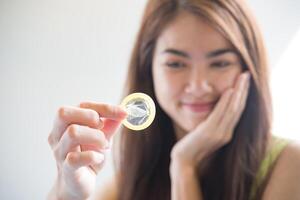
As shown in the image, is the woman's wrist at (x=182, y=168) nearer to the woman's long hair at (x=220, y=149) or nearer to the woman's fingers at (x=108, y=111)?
the woman's long hair at (x=220, y=149)

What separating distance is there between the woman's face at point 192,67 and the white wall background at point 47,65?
1.26 ft

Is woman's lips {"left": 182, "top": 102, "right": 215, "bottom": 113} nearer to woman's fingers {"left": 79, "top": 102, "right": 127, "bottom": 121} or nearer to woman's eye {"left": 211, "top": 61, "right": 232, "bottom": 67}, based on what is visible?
woman's eye {"left": 211, "top": 61, "right": 232, "bottom": 67}

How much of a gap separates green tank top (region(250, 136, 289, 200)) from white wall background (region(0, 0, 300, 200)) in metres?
0.46

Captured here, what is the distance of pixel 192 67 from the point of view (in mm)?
843

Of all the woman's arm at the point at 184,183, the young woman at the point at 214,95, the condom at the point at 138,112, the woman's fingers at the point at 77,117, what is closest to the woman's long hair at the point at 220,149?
the young woman at the point at 214,95

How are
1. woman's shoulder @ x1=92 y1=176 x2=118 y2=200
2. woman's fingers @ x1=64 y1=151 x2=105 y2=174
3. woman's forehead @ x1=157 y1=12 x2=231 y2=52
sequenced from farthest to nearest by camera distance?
woman's shoulder @ x1=92 y1=176 x2=118 y2=200 < woman's forehead @ x1=157 y1=12 x2=231 y2=52 < woman's fingers @ x1=64 y1=151 x2=105 y2=174

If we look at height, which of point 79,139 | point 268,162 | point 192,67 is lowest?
point 268,162

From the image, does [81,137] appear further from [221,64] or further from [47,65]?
[47,65]

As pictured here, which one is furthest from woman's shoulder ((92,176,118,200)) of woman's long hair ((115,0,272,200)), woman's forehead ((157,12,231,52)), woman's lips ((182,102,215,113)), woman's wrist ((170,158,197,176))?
woman's forehead ((157,12,231,52))

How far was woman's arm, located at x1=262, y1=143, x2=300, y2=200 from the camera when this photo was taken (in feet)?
2.67

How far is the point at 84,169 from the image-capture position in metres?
0.63

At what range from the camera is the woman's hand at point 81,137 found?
0.56m

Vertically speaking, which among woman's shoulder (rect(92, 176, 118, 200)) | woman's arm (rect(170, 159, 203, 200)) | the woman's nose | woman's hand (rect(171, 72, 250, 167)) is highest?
the woman's nose

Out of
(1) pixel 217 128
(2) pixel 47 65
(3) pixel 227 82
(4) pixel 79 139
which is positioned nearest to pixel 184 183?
(1) pixel 217 128
